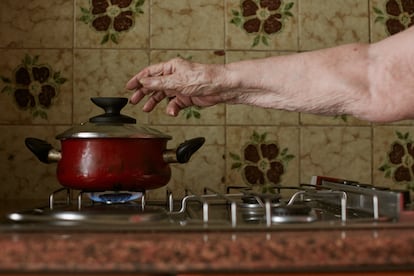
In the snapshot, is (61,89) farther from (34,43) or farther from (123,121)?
(123,121)

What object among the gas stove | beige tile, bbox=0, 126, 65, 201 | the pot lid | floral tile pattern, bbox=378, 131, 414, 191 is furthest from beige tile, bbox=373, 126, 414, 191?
beige tile, bbox=0, 126, 65, 201

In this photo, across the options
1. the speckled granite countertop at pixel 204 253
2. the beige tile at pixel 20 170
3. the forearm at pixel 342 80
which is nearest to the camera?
the speckled granite countertop at pixel 204 253

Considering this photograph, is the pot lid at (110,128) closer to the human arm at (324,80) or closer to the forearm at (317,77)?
the human arm at (324,80)

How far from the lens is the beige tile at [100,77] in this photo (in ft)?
4.84

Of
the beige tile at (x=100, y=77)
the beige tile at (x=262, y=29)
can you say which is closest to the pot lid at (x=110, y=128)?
the beige tile at (x=100, y=77)

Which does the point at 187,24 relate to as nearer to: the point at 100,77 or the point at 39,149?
the point at 100,77

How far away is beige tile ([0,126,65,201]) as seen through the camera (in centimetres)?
145

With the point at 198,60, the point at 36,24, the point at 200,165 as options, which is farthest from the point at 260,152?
the point at 36,24

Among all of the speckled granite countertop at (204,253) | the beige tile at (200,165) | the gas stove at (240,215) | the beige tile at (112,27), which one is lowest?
the speckled granite countertop at (204,253)

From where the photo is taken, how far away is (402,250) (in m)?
0.73

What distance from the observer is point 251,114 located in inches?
59.6

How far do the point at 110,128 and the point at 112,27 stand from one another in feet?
1.68

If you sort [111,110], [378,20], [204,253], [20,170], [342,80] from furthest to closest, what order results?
[378,20], [20,170], [111,110], [342,80], [204,253]

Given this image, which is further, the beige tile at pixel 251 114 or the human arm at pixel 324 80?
the beige tile at pixel 251 114
